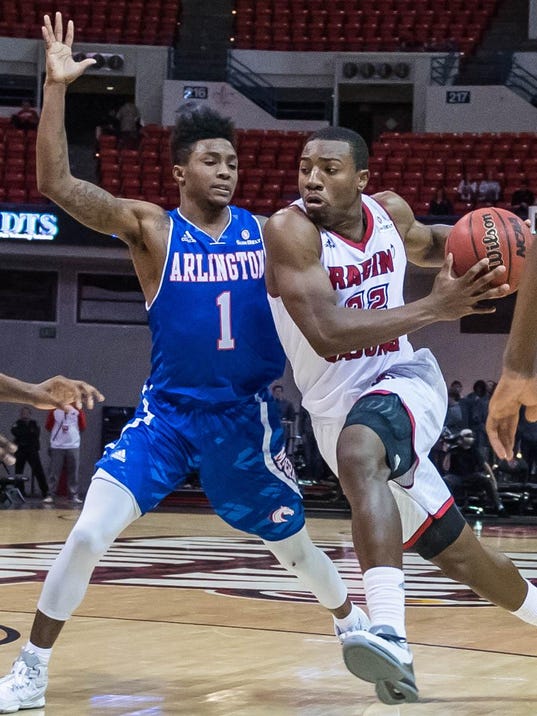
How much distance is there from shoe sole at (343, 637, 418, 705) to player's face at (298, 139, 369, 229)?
1.54m

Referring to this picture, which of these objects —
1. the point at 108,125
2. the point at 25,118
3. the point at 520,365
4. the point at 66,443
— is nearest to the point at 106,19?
the point at 108,125

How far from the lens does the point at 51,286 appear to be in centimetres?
1964

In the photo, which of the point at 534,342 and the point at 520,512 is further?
the point at 520,512

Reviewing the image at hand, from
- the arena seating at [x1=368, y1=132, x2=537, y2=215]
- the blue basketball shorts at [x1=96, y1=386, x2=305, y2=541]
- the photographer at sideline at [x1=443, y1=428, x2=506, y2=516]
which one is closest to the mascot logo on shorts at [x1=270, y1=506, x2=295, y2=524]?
the blue basketball shorts at [x1=96, y1=386, x2=305, y2=541]

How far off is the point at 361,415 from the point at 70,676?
4.67ft

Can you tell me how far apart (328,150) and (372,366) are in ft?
2.50

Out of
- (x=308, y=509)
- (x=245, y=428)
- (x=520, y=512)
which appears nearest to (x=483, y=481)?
(x=520, y=512)

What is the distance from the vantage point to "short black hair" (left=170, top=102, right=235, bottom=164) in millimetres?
4398

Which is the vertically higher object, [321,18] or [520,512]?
[321,18]

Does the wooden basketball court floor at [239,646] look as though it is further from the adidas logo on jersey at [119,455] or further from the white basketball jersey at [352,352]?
the white basketball jersey at [352,352]

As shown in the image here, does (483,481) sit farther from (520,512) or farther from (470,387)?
(470,387)

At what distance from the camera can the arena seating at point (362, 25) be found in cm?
2259

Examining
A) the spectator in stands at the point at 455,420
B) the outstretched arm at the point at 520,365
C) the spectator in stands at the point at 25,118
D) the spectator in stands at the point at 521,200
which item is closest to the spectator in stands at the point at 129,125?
the spectator in stands at the point at 25,118

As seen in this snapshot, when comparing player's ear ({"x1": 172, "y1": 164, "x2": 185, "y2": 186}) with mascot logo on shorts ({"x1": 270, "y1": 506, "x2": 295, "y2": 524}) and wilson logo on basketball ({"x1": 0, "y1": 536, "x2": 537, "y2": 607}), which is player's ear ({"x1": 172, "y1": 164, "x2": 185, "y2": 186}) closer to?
mascot logo on shorts ({"x1": 270, "y1": 506, "x2": 295, "y2": 524})
